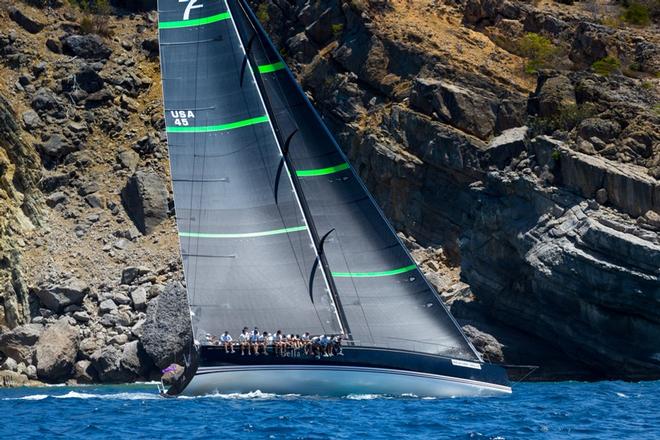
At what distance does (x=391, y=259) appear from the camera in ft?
92.6

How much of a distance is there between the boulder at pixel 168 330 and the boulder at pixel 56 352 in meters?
2.85

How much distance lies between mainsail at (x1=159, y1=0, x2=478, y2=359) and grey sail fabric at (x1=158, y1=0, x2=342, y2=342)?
3 cm

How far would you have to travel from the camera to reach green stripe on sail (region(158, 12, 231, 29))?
29.0m

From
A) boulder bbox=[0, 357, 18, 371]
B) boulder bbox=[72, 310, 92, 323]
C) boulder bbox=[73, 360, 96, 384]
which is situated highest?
boulder bbox=[72, 310, 92, 323]

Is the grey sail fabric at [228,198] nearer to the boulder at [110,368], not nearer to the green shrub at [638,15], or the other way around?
the boulder at [110,368]

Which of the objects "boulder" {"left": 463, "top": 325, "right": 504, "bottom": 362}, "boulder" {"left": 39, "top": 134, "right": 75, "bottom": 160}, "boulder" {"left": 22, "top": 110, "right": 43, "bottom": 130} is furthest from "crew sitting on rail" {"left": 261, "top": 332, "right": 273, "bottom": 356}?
"boulder" {"left": 22, "top": 110, "right": 43, "bottom": 130}

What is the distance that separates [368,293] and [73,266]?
814 inches

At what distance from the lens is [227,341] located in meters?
27.5

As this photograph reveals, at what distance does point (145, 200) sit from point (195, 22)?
67.5 feet

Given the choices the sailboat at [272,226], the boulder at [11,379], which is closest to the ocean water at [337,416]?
the sailboat at [272,226]

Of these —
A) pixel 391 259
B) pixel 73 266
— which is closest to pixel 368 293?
pixel 391 259

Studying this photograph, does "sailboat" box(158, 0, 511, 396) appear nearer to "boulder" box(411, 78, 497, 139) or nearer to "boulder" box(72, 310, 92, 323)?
"boulder" box(411, 78, 497, 139)

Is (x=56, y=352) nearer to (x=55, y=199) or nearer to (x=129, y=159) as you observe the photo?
(x=55, y=199)

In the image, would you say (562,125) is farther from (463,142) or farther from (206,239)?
(206,239)
